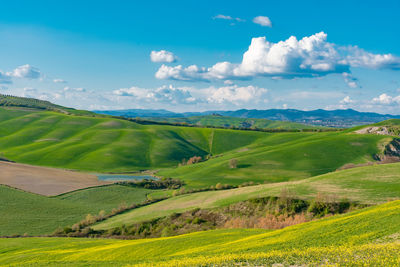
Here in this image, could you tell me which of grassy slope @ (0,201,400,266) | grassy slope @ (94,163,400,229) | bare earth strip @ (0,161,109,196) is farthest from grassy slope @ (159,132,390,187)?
grassy slope @ (0,201,400,266)

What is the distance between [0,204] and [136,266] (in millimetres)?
63307

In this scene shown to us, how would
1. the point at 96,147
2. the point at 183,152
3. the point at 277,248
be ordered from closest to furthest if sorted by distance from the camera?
1. the point at 277,248
2. the point at 96,147
3. the point at 183,152

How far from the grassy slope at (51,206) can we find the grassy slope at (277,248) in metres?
22.7

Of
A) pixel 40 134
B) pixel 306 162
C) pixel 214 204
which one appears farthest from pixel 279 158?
pixel 40 134

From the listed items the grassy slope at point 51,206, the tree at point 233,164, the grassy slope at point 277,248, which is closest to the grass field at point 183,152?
the tree at point 233,164

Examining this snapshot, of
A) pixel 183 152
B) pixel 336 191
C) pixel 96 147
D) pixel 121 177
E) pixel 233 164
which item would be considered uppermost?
pixel 336 191

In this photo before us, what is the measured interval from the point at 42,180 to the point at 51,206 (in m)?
27.4

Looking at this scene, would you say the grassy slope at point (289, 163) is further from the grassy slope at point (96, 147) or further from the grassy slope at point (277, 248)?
the grassy slope at point (277, 248)

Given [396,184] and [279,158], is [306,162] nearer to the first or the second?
[279,158]

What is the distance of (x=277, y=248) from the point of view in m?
22.3

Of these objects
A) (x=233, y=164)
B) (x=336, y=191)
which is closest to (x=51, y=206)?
(x=336, y=191)

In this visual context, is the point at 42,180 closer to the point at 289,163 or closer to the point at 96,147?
the point at 96,147

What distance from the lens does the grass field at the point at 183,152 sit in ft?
383

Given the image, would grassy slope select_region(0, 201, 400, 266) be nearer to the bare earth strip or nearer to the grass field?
the bare earth strip
